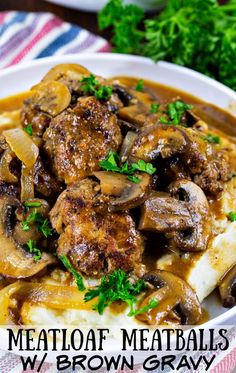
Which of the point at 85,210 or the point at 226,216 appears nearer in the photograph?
the point at 85,210

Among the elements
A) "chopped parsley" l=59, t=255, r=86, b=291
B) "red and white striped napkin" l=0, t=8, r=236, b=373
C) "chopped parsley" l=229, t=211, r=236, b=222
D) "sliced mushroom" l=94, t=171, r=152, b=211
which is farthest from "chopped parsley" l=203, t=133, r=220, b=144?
"red and white striped napkin" l=0, t=8, r=236, b=373

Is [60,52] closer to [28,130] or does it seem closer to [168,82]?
[168,82]

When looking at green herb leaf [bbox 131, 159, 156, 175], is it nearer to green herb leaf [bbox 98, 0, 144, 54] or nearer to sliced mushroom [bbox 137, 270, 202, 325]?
sliced mushroom [bbox 137, 270, 202, 325]

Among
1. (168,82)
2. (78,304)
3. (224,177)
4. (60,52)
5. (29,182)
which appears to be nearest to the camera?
(78,304)

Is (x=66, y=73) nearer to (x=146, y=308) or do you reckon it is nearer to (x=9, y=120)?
(x=9, y=120)

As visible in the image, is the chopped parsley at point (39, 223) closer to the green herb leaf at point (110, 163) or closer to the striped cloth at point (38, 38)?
the green herb leaf at point (110, 163)

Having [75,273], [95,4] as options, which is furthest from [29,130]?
[95,4]

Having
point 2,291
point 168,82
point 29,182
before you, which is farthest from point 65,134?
point 168,82
